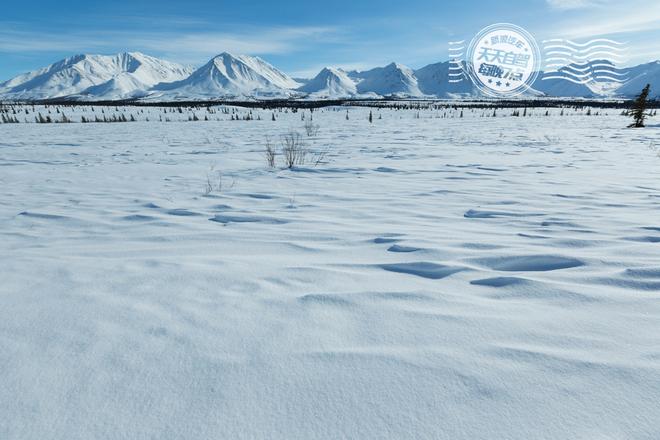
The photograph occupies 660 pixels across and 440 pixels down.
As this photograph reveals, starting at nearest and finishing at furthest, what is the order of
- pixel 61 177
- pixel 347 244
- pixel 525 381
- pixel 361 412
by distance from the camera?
1. pixel 361 412
2. pixel 525 381
3. pixel 347 244
4. pixel 61 177

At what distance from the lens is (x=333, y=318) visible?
1.64 metres

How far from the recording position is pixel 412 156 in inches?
289

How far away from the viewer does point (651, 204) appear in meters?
3.45

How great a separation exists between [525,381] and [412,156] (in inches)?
254

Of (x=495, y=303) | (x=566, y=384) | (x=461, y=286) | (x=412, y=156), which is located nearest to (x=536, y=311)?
(x=495, y=303)

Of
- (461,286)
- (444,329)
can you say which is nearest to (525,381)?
(444,329)

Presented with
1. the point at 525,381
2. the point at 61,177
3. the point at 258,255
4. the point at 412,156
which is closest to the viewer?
the point at 525,381

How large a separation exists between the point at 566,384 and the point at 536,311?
1.64 ft

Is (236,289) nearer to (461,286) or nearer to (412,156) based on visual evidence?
(461,286)

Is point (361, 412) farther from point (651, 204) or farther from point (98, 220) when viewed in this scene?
point (651, 204)

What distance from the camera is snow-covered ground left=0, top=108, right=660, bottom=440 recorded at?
3.61ft

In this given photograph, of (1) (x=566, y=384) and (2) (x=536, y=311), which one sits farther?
(2) (x=536, y=311)

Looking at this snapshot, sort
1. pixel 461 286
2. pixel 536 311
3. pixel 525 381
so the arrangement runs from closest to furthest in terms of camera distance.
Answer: pixel 525 381, pixel 536 311, pixel 461 286

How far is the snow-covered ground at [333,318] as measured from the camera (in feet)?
3.61
